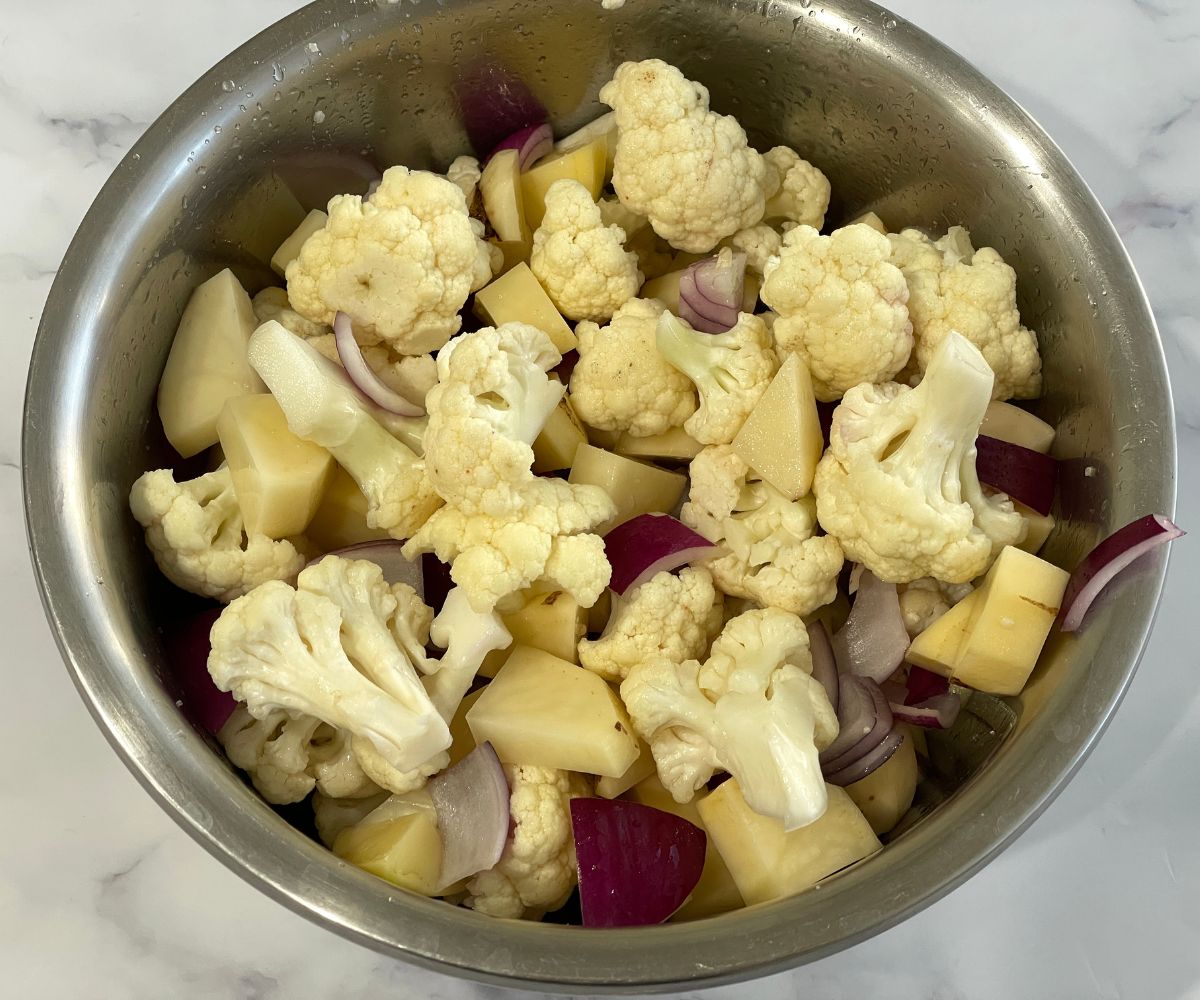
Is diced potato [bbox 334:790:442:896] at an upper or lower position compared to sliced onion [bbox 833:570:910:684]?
lower

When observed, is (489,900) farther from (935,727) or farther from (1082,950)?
→ (1082,950)

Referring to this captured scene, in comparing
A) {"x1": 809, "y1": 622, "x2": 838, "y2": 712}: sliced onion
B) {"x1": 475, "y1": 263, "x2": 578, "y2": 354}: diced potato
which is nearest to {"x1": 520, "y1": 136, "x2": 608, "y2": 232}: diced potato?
{"x1": 475, "y1": 263, "x2": 578, "y2": 354}: diced potato

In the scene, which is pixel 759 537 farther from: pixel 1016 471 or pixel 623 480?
pixel 1016 471

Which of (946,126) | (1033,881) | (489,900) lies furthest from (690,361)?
(1033,881)

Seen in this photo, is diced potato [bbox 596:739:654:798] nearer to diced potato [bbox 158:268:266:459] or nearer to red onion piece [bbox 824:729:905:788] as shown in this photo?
red onion piece [bbox 824:729:905:788]

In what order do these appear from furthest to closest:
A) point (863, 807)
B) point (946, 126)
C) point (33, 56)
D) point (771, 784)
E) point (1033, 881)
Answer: point (33, 56)
point (1033, 881)
point (946, 126)
point (863, 807)
point (771, 784)

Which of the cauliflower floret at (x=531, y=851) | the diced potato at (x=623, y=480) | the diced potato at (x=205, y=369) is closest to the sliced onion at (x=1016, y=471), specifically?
the diced potato at (x=623, y=480)
